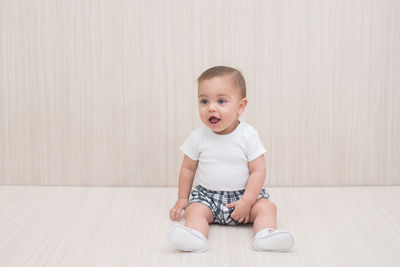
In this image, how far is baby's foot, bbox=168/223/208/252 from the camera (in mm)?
1169

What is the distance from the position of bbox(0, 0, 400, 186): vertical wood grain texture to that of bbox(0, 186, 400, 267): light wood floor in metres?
0.10

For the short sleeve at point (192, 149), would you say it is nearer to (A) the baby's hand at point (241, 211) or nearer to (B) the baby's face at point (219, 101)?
(B) the baby's face at point (219, 101)

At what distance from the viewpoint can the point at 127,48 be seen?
5.32 ft

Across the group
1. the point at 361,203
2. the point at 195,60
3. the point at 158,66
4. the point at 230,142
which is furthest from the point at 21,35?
the point at 361,203

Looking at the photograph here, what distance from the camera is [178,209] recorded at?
1.41 meters

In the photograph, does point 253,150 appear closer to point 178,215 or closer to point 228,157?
point 228,157

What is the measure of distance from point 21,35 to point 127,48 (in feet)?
1.15

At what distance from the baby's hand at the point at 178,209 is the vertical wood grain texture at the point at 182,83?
0.87 ft

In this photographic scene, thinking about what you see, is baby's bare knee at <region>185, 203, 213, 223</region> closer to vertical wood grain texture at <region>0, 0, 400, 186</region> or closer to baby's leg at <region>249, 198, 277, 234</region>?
baby's leg at <region>249, 198, 277, 234</region>

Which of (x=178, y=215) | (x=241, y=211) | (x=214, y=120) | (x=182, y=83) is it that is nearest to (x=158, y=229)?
(x=178, y=215)

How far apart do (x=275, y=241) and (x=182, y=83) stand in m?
0.67

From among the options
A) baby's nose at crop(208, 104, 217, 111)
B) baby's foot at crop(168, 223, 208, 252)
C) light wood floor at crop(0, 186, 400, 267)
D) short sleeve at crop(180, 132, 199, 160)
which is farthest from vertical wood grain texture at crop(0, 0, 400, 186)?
baby's foot at crop(168, 223, 208, 252)

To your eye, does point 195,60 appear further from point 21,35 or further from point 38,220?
point 38,220

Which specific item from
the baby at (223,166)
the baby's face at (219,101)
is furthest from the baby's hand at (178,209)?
the baby's face at (219,101)
